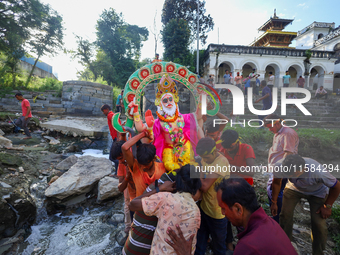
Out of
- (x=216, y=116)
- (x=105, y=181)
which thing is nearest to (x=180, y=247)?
(x=216, y=116)

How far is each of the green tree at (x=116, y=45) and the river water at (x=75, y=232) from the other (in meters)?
20.5

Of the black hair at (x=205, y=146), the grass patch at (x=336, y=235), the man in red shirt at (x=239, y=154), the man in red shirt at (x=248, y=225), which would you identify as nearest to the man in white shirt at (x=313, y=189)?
the man in red shirt at (x=239, y=154)

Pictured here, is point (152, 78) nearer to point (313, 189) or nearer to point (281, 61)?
point (313, 189)

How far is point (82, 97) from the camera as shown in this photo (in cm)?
1276

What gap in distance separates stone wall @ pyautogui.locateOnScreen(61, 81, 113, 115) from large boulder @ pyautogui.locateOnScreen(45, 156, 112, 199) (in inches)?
329

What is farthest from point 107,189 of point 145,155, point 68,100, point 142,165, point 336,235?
point 68,100

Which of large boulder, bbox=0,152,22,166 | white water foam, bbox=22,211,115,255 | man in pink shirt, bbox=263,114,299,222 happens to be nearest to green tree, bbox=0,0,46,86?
large boulder, bbox=0,152,22,166

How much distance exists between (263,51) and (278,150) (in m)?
21.2

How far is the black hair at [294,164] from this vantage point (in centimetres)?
229

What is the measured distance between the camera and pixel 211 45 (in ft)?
65.8

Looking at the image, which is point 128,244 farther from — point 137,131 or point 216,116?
point 216,116

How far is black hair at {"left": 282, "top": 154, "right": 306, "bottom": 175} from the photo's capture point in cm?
229

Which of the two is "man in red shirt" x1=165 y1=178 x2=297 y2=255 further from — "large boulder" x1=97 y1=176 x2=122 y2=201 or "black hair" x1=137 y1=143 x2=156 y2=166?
"large boulder" x1=97 y1=176 x2=122 y2=201

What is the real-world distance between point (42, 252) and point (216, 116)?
3.55 m
